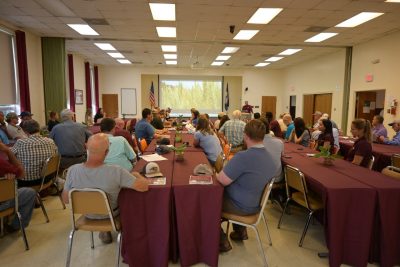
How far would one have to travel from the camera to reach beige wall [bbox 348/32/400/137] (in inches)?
285

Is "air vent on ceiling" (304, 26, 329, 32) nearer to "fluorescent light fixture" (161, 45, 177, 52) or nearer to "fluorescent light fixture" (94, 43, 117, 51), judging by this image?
"fluorescent light fixture" (161, 45, 177, 52)

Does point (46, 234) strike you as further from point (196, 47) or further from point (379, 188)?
point (196, 47)

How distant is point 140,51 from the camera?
33.6ft

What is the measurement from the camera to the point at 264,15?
238 inches

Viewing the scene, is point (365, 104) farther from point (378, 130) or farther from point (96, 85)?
point (96, 85)

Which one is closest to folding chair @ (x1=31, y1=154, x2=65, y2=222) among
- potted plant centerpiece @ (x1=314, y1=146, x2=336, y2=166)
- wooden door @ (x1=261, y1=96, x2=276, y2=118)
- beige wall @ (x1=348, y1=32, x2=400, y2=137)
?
potted plant centerpiece @ (x1=314, y1=146, x2=336, y2=166)

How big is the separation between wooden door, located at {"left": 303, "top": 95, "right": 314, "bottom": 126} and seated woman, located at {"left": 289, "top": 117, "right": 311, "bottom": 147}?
726 centimetres

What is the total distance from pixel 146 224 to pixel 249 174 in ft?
3.19

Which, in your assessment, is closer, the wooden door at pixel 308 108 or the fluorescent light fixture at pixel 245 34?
the fluorescent light fixture at pixel 245 34

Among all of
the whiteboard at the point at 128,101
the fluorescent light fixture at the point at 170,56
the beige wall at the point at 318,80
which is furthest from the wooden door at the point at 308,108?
the whiteboard at the point at 128,101

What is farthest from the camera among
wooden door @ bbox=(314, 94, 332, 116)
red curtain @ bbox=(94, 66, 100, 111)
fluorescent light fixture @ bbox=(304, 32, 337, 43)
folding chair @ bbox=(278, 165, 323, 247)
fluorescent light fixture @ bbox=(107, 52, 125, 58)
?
red curtain @ bbox=(94, 66, 100, 111)

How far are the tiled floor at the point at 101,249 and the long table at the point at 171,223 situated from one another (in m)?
0.26

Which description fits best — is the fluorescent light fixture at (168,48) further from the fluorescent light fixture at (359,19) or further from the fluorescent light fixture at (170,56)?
the fluorescent light fixture at (359,19)

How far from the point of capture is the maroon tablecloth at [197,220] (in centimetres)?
226
